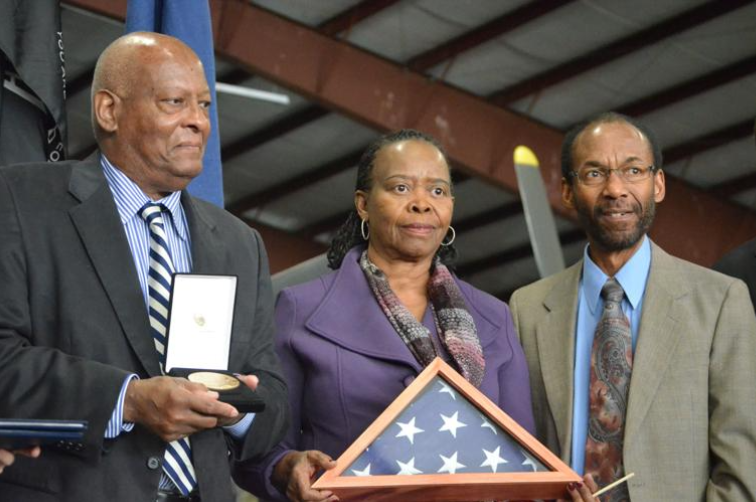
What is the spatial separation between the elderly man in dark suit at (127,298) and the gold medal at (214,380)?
0.04 metres

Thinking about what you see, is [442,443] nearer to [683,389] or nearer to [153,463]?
[153,463]

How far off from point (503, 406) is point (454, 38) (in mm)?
8929

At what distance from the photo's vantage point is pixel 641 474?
9.64 ft

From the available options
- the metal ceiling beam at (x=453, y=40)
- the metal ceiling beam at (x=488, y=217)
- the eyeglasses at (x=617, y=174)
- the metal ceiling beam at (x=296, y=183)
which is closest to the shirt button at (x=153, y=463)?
the eyeglasses at (x=617, y=174)

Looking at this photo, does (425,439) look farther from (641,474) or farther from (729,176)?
(729,176)

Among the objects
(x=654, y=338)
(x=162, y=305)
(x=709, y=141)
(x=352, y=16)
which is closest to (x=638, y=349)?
(x=654, y=338)

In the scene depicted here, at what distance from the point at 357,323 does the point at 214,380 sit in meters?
0.84

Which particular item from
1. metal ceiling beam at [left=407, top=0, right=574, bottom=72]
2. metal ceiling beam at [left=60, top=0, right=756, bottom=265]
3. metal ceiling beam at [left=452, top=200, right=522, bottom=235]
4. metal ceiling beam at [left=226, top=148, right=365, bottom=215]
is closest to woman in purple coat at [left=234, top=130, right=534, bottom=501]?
metal ceiling beam at [left=407, top=0, right=574, bottom=72]

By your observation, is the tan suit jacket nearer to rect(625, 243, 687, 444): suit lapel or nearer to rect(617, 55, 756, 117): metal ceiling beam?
rect(625, 243, 687, 444): suit lapel

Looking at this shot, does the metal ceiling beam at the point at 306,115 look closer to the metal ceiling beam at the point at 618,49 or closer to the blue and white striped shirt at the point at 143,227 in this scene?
the metal ceiling beam at the point at 618,49

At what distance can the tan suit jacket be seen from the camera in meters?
2.93

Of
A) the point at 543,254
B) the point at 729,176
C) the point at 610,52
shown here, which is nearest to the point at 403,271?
the point at 543,254

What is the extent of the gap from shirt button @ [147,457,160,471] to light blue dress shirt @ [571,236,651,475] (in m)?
1.21

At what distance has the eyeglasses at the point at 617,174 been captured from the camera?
10.7 feet
